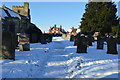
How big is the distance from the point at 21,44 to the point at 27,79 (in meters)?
10.1

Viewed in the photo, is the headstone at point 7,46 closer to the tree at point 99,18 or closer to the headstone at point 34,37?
the headstone at point 34,37

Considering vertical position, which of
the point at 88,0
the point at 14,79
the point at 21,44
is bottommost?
the point at 14,79

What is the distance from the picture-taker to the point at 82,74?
684cm

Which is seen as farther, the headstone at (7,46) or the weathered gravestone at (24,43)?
the weathered gravestone at (24,43)

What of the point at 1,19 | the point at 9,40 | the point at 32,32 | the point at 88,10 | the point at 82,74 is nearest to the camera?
the point at 82,74

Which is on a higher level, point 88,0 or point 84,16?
point 88,0

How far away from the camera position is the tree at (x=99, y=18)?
39656 mm

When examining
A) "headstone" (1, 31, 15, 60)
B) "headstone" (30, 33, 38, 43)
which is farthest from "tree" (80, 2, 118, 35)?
"headstone" (1, 31, 15, 60)

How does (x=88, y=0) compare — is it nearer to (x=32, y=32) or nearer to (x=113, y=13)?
(x=113, y=13)

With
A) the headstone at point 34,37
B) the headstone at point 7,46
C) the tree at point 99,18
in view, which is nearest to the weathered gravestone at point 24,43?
the headstone at point 7,46

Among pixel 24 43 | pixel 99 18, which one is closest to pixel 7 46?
pixel 24 43

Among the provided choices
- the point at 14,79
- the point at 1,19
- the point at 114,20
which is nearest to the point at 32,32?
the point at 1,19

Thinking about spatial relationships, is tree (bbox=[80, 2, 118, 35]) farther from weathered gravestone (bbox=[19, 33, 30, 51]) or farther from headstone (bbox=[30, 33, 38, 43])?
weathered gravestone (bbox=[19, 33, 30, 51])

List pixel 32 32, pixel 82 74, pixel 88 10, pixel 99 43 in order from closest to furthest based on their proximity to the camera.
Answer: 1. pixel 82 74
2. pixel 99 43
3. pixel 32 32
4. pixel 88 10
